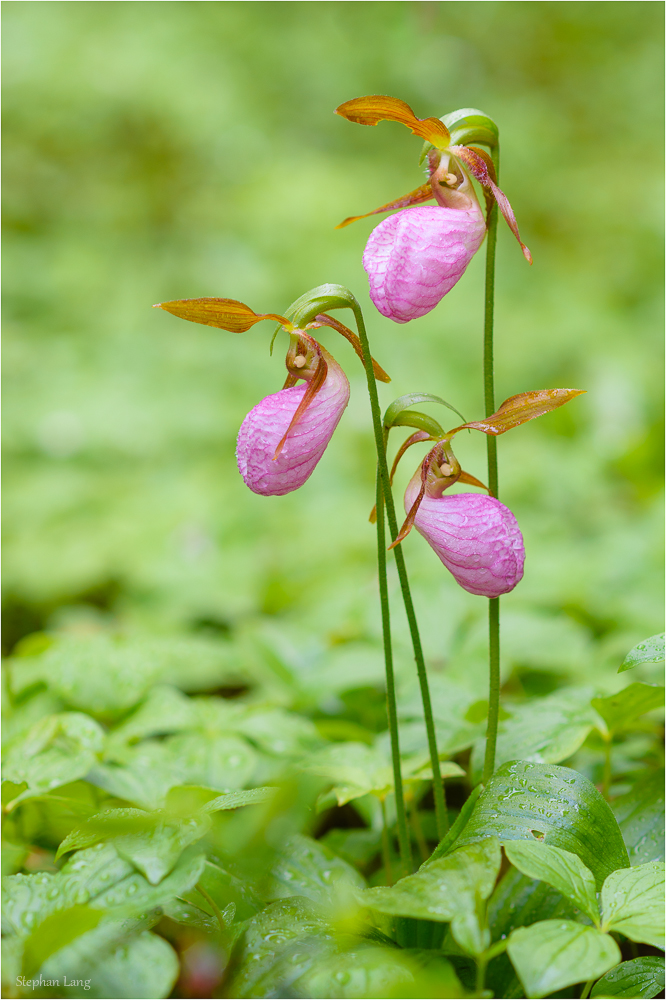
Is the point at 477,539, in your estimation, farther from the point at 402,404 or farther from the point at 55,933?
the point at 55,933

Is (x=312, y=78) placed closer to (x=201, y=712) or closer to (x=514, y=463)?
(x=514, y=463)

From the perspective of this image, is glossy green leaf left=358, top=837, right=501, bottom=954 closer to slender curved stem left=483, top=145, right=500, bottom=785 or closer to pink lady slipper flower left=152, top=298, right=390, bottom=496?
slender curved stem left=483, top=145, right=500, bottom=785

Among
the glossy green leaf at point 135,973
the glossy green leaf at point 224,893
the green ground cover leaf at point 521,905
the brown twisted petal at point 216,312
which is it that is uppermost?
the brown twisted petal at point 216,312

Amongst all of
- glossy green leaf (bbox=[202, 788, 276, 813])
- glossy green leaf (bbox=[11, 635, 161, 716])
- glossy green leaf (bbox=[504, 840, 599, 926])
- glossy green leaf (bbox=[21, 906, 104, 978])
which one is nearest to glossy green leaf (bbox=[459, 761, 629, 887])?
glossy green leaf (bbox=[504, 840, 599, 926])

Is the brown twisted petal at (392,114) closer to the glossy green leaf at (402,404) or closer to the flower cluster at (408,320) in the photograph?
the flower cluster at (408,320)

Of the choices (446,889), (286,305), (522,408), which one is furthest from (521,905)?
(286,305)

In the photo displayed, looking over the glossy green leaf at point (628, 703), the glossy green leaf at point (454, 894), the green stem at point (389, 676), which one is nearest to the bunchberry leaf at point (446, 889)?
the glossy green leaf at point (454, 894)
